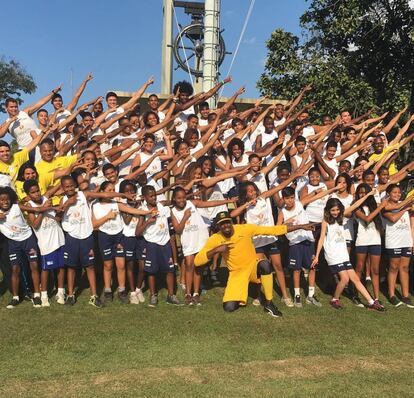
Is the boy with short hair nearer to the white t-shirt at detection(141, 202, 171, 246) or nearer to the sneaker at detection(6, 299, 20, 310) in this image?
the white t-shirt at detection(141, 202, 171, 246)

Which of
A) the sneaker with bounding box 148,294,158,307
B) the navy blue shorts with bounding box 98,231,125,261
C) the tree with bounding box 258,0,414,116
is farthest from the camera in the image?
the tree with bounding box 258,0,414,116

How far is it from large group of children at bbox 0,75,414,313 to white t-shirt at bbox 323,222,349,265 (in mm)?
15

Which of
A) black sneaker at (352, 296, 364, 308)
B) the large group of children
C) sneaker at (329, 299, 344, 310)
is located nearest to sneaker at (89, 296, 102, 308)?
the large group of children

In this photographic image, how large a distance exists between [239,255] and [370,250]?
Answer: 222 centimetres

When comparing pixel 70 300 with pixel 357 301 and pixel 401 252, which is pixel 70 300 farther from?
pixel 401 252

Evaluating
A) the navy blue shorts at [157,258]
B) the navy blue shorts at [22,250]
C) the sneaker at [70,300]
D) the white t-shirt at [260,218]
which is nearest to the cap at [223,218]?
the white t-shirt at [260,218]

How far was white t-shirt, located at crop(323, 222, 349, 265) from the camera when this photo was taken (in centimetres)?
686

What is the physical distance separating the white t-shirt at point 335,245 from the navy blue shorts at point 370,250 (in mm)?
398

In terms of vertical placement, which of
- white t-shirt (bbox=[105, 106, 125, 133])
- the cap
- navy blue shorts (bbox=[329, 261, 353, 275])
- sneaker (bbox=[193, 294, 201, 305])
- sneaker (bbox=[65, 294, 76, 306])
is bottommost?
sneaker (bbox=[193, 294, 201, 305])

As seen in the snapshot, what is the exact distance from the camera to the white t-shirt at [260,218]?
6965mm

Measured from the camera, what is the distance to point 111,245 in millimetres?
6750

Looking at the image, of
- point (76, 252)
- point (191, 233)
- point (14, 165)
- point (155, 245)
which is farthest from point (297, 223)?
point (14, 165)

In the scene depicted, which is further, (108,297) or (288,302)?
(288,302)

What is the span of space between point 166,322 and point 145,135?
3.59 m
